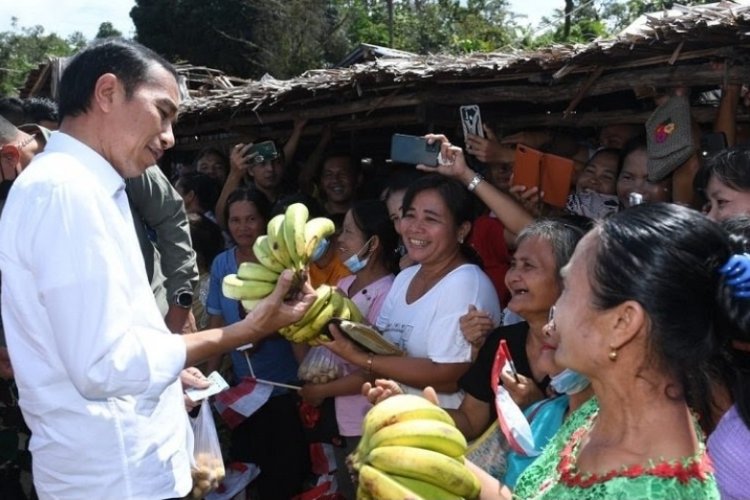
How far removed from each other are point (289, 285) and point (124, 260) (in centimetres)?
62

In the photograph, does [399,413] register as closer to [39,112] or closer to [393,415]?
[393,415]

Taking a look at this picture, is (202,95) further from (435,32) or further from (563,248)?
(435,32)

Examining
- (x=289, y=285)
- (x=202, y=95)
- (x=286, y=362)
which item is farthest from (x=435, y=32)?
(x=289, y=285)

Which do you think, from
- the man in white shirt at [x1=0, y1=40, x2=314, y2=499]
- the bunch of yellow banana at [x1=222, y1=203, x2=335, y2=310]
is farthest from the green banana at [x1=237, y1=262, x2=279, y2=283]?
the man in white shirt at [x1=0, y1=40, x2=314, y2=499]

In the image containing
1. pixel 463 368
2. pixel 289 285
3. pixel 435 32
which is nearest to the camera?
pixel 289 285

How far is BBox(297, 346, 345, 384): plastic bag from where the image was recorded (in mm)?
3939

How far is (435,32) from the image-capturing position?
27.4 meters

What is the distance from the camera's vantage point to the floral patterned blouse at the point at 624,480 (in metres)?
1.58

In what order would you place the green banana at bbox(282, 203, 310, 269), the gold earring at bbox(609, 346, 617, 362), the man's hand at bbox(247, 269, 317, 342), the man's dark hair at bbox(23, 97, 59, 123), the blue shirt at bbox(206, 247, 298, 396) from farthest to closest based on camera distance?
the man's dark hair at bbox(23, 97, 59, 123), the blue shirt at bbox(206, 247, 298, 396), the green banana at bbox(282, 203, 310, 269), the man's hand at bbox(247, 269, 317, 342), the gold earring at bbox(609, 346, 617, 362)

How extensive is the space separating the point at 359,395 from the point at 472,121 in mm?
1669

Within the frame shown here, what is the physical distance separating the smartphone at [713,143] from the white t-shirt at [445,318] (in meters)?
1.19

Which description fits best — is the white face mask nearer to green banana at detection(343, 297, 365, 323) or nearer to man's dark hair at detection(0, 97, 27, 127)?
green banana at detection(343, 297, 365, 323)

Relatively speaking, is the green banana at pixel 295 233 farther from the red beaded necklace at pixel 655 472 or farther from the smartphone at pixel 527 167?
the red beaded necklace at pixel 655 472

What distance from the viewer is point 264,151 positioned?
5.49 m
